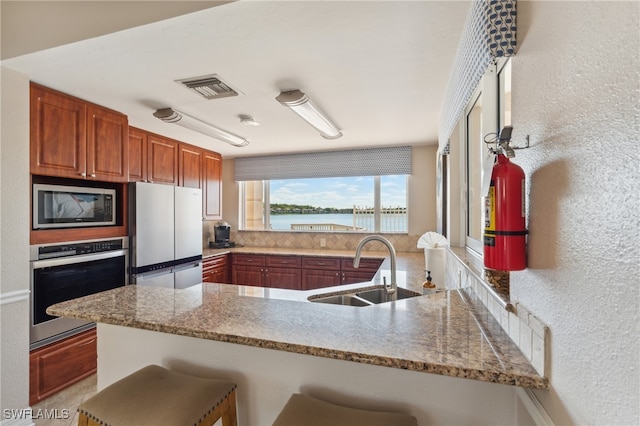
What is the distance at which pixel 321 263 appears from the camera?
3.86 metres

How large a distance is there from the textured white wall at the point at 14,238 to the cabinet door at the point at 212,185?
2209 mm

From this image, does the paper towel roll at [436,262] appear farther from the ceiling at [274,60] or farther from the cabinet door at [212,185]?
the cabinet door at [212,185]

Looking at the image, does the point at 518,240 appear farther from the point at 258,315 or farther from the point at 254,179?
the point at 254,179

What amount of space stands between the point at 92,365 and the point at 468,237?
3.11m

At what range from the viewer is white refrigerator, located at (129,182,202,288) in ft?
9.07

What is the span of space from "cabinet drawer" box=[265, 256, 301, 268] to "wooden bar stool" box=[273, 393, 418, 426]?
2971 mm

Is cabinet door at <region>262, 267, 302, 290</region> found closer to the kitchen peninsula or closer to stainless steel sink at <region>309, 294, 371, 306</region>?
stainless steel sink at <region>309, 294, 371, 306</region>

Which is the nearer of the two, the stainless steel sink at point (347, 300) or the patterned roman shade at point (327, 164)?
the stainless steel sink at point (347, 300)

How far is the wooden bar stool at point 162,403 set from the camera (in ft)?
3.16

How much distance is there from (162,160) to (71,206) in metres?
1.22

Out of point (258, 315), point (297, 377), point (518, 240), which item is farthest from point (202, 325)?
point (518, 240)

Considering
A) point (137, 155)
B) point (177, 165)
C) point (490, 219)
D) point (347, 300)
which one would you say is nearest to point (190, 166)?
point (177, 165)

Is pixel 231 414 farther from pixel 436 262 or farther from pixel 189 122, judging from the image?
pixel 189 122

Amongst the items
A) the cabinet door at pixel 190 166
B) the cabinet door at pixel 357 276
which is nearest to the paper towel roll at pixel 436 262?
the cabinet door at pixel 357 276
